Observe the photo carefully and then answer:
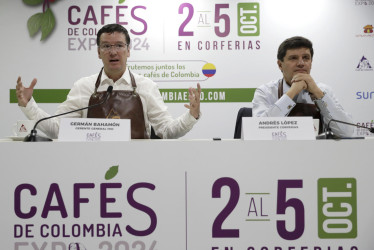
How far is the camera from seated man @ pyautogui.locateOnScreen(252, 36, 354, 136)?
6.87 feet

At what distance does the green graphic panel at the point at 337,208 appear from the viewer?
1.19m

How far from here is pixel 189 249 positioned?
1.19 m

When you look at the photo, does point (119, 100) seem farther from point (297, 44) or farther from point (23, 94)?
point (297, 44)

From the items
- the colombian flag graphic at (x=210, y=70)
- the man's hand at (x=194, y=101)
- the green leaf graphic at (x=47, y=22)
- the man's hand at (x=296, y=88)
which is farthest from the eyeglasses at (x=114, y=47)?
the green leaf graphic at (x=47, y=22)

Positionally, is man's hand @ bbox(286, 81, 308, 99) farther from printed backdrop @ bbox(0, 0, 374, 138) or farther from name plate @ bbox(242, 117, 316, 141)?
printed backdrop @ bbox(0, 0, 374, 138)

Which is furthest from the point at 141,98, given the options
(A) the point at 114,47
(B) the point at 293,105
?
(B) the point at 293,105

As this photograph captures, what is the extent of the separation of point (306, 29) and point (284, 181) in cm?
251

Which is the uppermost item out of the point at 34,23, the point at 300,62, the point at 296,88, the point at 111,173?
the point at 34,23

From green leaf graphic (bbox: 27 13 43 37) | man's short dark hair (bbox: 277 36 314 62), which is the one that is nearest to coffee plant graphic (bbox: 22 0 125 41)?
green leaf graphic (bbox: 27 13 43 37)

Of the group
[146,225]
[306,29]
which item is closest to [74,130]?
[146,225]

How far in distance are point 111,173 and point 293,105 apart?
125 centimetres

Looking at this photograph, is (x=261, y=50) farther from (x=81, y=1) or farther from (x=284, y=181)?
(x=284, y=181)

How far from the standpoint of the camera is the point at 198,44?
11.0ft

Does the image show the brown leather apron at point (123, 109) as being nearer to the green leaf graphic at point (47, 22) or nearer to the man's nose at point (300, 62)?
the man's nose at point (300, 62)
